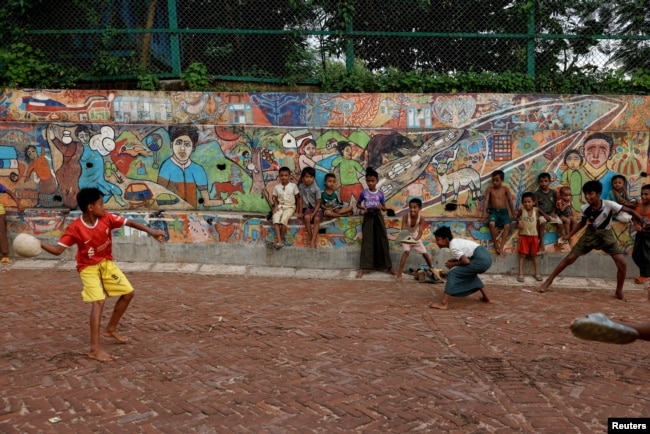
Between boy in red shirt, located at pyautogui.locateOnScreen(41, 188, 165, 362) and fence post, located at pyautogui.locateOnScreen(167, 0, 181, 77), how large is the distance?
5764 mm

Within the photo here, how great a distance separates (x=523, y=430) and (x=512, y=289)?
184 inches

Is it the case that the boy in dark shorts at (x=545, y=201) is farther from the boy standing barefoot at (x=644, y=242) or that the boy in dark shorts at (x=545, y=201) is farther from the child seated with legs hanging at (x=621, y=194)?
the boy standing barefoot at (x=644, y=242)

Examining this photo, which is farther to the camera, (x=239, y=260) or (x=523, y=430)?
(x=239, y=260)

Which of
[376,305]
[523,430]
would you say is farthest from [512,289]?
[523,430]

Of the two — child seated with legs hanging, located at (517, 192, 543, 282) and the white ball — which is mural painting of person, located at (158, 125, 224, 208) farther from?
the white ball

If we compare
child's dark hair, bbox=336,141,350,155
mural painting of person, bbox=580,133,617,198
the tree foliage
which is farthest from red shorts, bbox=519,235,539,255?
child's dark hair, bbox=336,141,350,155

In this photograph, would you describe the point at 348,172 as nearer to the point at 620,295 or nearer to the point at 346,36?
the point at 346,36

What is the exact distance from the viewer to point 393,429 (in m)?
4.41

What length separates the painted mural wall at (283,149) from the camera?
32.4ft

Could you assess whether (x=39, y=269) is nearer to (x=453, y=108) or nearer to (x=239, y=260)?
(x=239, y=260)

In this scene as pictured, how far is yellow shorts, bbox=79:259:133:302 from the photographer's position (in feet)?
18.9

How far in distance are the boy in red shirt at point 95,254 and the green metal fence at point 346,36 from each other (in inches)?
231

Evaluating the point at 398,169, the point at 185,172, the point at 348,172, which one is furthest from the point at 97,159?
the point at 398,169

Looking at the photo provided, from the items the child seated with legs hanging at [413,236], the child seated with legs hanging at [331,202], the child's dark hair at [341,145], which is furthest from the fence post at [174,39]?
the child seated with legs hanging at [413,236]
